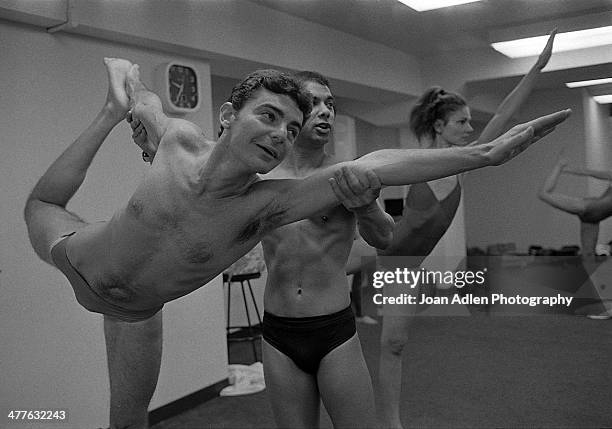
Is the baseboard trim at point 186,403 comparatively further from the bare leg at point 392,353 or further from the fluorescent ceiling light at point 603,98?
the fluorescent ceiling light at point 603,98

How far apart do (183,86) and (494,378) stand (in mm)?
1697

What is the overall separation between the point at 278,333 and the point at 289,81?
624 millimetres

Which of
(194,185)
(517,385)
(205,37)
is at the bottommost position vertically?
(517,385)

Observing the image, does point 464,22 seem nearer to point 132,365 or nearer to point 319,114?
point 319,114

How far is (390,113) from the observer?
2.15 m

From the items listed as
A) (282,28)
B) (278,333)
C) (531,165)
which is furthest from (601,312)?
(282,28)

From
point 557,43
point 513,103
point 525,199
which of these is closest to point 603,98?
point 557,43

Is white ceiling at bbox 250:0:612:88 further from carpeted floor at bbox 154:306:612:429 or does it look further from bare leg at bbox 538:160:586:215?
carpeted floor at bbox 154:306:612:429

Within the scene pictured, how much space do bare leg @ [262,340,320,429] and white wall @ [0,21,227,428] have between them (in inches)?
39.4

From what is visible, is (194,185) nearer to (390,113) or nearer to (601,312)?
(390,113)

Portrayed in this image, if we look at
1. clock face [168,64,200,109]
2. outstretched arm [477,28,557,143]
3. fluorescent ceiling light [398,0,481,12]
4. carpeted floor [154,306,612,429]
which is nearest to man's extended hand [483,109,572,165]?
outstretched arm [477,28,557,143]

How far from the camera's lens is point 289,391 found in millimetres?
1377

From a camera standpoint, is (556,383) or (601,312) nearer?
(601,312)

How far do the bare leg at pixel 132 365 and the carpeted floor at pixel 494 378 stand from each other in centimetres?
102
